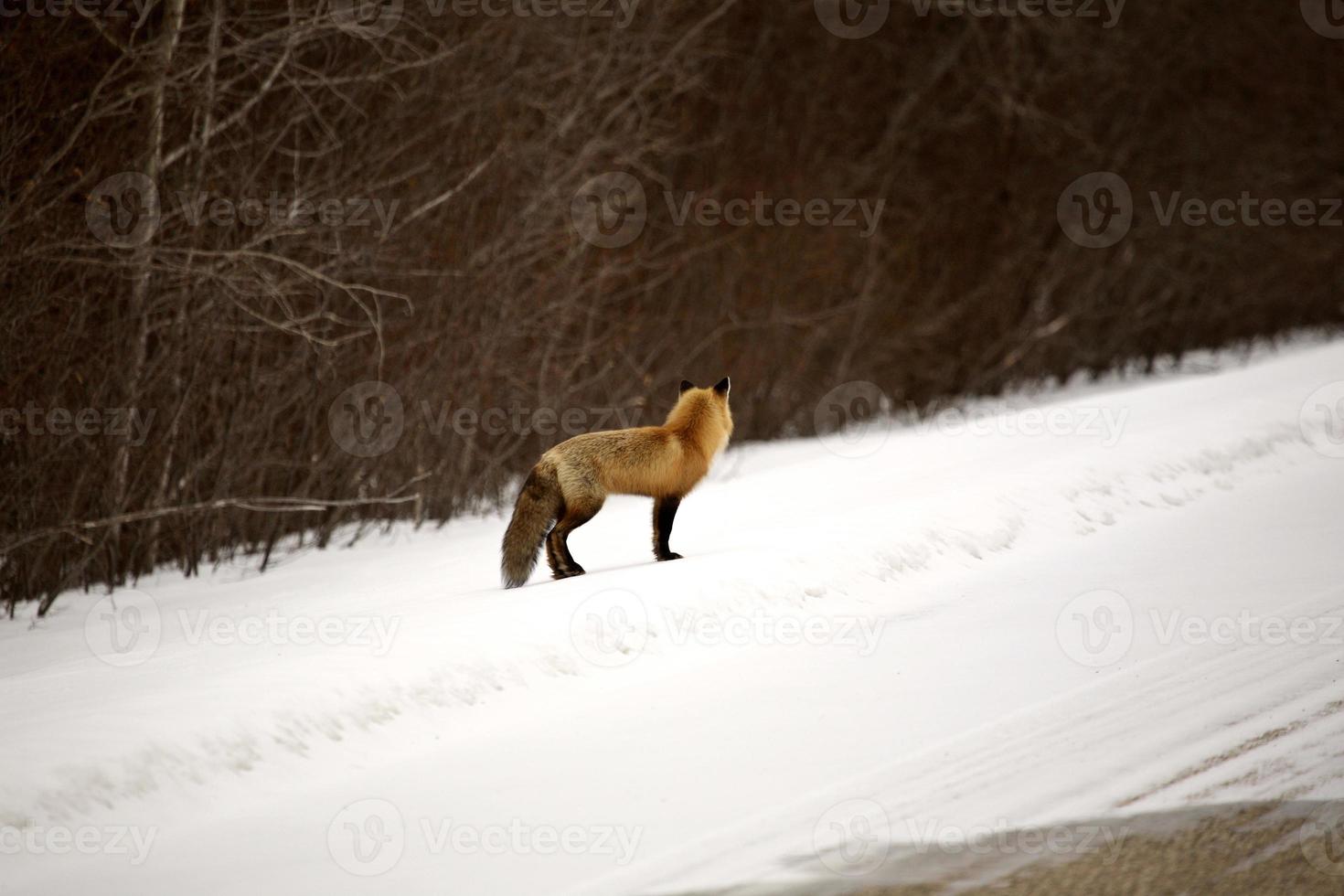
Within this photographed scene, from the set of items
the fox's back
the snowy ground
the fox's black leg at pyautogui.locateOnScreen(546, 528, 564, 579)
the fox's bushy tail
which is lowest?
the snowy ground

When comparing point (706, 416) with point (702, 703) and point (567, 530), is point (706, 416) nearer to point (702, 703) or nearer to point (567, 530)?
point (567, 530)

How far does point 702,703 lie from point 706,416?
2.47 meters

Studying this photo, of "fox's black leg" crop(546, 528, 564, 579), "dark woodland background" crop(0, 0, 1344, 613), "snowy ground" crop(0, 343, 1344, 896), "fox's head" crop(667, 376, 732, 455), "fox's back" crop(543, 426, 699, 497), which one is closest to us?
"snowy ground" crop(0, 343, 1344, 896)

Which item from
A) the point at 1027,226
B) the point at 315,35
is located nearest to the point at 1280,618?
the point at 315,35

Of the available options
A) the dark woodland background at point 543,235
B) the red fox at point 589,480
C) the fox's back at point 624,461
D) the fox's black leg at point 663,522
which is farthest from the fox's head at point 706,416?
the dark woodland background at point 543,235

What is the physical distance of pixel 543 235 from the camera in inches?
560

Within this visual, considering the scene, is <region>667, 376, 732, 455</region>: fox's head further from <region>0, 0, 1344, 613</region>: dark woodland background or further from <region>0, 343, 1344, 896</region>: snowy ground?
<region>0, 0, 1344, 613</region>: dark woodland background

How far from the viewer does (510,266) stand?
13.8 metres

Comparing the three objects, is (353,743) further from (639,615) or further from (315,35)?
(315,35)

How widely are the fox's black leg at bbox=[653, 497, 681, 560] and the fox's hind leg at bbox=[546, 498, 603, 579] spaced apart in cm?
54

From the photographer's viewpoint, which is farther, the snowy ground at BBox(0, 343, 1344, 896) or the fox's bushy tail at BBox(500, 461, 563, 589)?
the fox's bushy tail at BBox(500, 461, 563, 589)

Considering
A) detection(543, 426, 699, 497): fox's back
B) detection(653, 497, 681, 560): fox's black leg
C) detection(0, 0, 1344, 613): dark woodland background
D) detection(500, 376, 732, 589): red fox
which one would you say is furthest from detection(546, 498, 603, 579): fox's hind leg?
detection(0, 0, 1344, 613): dark woodland background

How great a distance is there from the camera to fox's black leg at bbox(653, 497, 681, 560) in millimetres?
7957

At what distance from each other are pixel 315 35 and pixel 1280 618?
9567 mm
